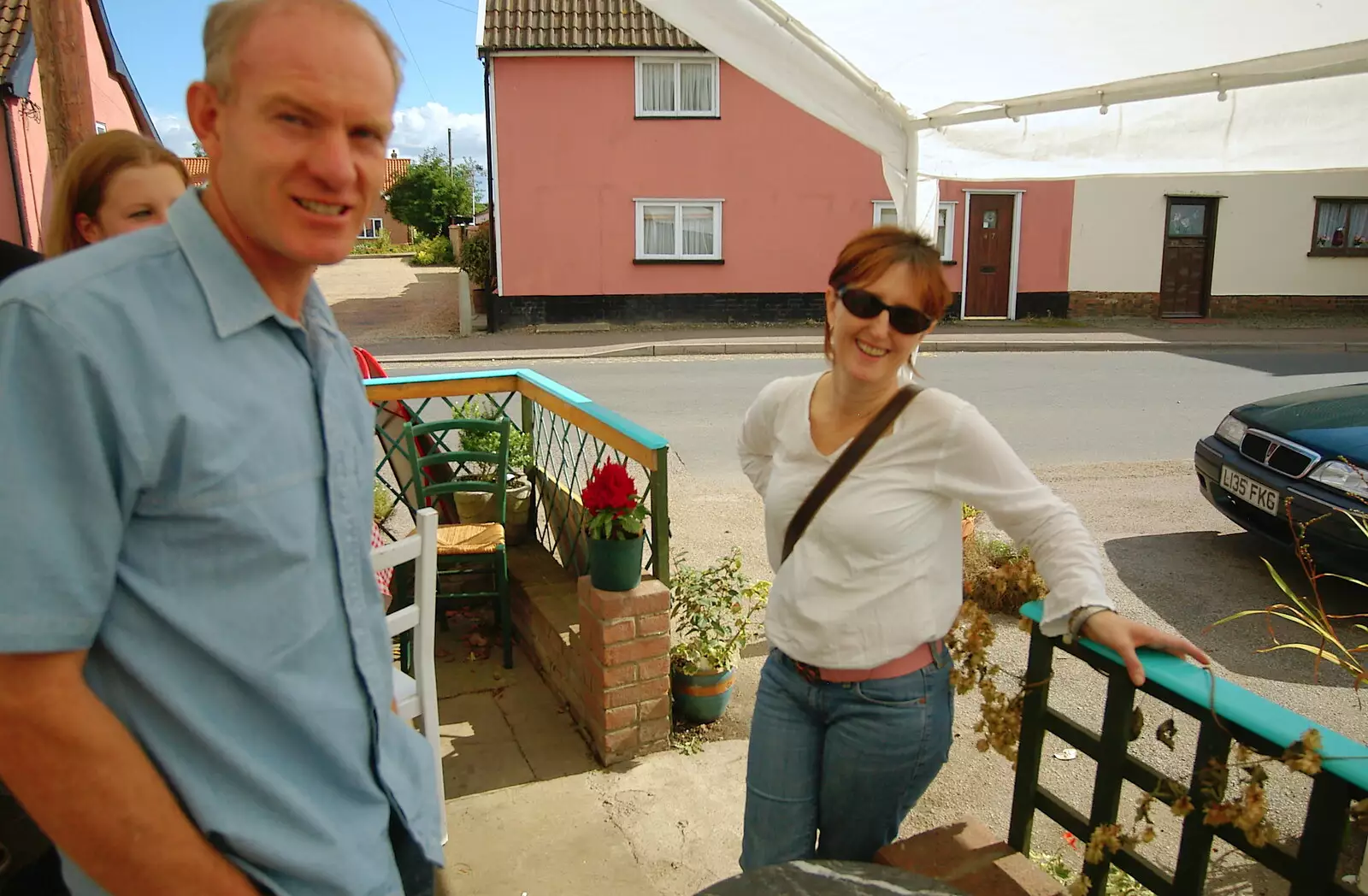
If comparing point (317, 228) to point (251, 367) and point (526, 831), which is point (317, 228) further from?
point (526, 831)

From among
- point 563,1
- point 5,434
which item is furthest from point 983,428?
point 563,1

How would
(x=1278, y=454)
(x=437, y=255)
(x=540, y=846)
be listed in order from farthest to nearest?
(x=437, y=255) < (x=1278, y=454) < (x=540, y=846)

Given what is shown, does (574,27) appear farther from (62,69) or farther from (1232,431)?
(1232,431)

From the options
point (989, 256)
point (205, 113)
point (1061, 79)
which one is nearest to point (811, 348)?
point (989, 256)

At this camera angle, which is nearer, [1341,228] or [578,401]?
[578,401]

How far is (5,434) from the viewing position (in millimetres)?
806

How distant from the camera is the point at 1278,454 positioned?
17.2 feet

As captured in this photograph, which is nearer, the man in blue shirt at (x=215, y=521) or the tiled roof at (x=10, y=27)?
the man in blue shirt at (x=215, y=521)

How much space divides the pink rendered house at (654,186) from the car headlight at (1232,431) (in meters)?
11.2

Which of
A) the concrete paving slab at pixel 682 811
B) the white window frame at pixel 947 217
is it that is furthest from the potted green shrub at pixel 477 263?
the concrete paving slab at pixel 682 811

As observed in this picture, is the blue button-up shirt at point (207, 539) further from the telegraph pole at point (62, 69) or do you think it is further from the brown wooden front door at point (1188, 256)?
the brown wooden front door at point (1188, 256)

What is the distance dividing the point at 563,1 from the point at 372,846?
59.0ft

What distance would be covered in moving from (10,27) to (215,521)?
18.6m

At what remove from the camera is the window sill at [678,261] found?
56.6 ft
